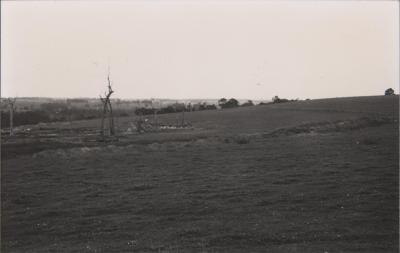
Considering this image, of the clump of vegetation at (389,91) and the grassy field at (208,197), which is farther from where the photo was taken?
the clump of vegetation at (389,91)

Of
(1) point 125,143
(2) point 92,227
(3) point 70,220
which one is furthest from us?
(1) point 125,143

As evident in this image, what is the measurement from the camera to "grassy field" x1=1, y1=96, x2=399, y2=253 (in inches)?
642

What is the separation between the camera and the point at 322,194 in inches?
907

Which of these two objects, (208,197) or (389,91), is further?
(389,91)

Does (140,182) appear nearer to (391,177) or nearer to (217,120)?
(391,177)

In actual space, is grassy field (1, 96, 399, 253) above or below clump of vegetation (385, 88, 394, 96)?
below

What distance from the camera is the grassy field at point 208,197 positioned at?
16.3 m

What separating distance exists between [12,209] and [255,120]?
209 feet

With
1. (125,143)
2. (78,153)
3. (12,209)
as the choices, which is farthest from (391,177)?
(125,143)

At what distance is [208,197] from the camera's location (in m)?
24.2

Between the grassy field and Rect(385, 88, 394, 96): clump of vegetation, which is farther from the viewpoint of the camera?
Rect(385, 88, 394, 96): clump of vegetation

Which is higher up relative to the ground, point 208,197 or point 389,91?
point 389,91

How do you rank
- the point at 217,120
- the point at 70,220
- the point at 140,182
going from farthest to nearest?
the point at 217,120 → the point at 140,182 → the point at 70,220

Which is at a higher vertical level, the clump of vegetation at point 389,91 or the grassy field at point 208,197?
the clump of vegetation at point 389,91
